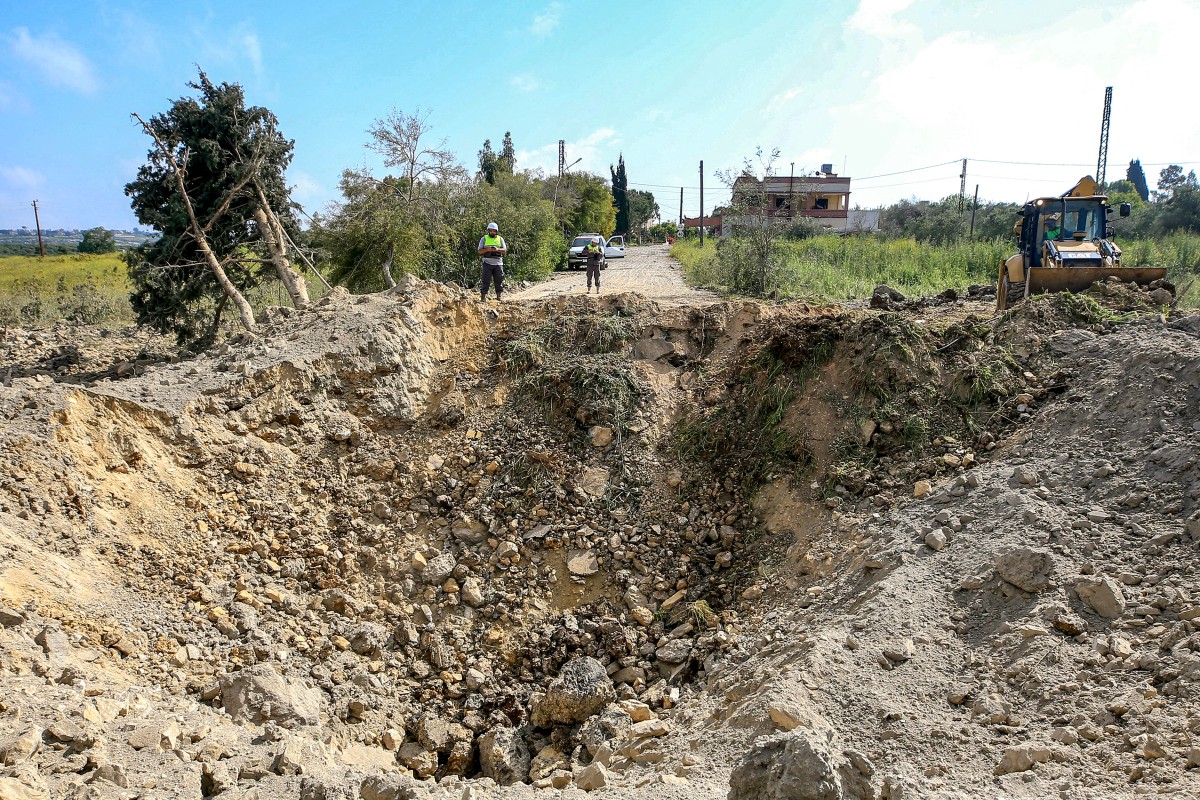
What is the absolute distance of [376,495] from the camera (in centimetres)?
612

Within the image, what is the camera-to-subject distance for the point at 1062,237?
34.2ft

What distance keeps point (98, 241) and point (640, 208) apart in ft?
132

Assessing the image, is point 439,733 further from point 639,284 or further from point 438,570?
point 639,284

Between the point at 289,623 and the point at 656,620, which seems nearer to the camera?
the point at 289,623

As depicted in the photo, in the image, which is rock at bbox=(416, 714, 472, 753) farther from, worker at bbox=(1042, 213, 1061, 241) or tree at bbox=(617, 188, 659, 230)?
tree at bbox=(617, 188, 659, 230)

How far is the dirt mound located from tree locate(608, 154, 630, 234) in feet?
161

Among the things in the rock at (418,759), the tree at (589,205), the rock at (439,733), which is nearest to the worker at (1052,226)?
the rock at (439,733)

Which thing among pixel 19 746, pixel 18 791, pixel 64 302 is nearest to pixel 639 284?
pixel 64 302

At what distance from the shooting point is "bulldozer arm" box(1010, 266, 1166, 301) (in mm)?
8508

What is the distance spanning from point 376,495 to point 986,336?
6032 mm

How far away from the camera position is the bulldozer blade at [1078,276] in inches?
335

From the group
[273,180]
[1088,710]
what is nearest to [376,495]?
[1088,710]

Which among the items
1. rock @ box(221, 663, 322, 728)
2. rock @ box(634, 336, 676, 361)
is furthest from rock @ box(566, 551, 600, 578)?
rock @ box(634, 336, 676, 361)

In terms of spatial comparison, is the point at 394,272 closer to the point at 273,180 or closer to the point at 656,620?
the point at 273,180
